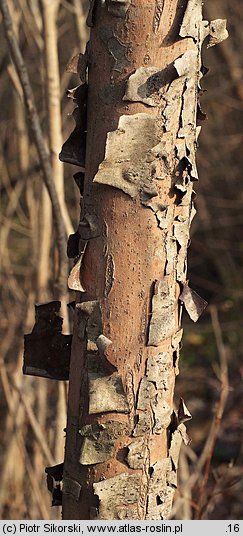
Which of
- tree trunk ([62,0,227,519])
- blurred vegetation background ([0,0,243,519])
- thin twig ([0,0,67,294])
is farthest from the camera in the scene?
blurred vegetation background ([0,0,243,519])

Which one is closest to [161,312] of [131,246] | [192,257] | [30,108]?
[131,246]

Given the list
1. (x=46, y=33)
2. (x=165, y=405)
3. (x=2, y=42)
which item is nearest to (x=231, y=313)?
(x=2, y=42)

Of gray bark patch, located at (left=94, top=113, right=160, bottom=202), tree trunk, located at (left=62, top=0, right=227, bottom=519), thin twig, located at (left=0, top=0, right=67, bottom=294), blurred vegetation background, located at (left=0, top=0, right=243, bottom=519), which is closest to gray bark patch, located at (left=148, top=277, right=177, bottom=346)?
tree trunk, located at (left=62, top=0, right=227, bottom=519)

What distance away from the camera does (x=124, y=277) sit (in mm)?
Result: 851

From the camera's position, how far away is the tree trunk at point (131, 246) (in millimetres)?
825

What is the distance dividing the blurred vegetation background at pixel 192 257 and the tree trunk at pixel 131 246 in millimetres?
1104

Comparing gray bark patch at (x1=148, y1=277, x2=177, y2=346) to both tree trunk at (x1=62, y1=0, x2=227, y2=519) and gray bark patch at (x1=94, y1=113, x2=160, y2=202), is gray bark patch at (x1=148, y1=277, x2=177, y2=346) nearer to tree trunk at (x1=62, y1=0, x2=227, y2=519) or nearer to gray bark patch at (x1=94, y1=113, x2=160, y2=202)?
tree trunk at (x1=62, y1=0, x2=227, y2=519)

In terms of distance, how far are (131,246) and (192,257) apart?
383 cm

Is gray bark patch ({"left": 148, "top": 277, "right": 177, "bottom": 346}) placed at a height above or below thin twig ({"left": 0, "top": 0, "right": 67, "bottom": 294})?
below

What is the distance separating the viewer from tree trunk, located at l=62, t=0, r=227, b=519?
0.83m

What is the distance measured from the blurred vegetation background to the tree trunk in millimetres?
1104

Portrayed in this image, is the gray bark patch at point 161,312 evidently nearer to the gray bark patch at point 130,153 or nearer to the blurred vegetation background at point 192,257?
the gray bark patch at point 130,153

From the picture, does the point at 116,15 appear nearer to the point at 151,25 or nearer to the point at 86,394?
the point at 151,25

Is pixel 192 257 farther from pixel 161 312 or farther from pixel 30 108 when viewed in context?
pixel 161 312
